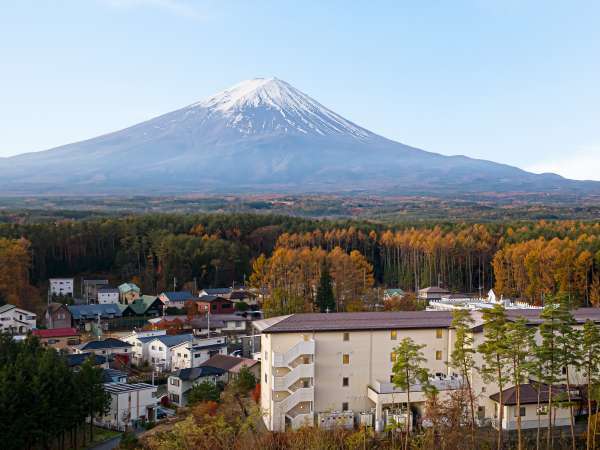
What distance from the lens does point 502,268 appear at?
38.2 m

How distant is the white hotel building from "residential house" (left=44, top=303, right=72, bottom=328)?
61.7 ft

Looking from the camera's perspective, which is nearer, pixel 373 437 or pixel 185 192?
pixel 373 437

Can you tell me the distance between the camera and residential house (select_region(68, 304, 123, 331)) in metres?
35.4

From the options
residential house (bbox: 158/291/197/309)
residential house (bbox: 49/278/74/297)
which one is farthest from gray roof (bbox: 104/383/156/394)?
residential house (bbox: 49/278/74/297)

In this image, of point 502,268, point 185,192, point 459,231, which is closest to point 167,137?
point 185,192

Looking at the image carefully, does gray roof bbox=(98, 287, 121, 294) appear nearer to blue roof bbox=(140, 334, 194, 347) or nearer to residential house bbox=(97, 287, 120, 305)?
residential house bbox=(97, 287, 120, 305)

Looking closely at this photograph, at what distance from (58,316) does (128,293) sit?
20.8 feet

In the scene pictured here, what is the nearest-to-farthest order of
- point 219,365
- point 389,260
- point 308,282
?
point 219,365
point 308,282
point 389,260

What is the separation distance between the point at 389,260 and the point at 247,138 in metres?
130

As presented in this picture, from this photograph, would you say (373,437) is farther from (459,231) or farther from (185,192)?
(185,192)

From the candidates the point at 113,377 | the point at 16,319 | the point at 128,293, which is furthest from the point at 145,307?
the point at 113,377

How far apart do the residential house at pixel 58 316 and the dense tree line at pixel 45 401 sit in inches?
627

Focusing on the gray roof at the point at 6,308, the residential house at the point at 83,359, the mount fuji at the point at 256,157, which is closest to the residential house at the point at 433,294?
the residential house at the point at 83,359

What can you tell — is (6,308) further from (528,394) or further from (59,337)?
(528,394)
